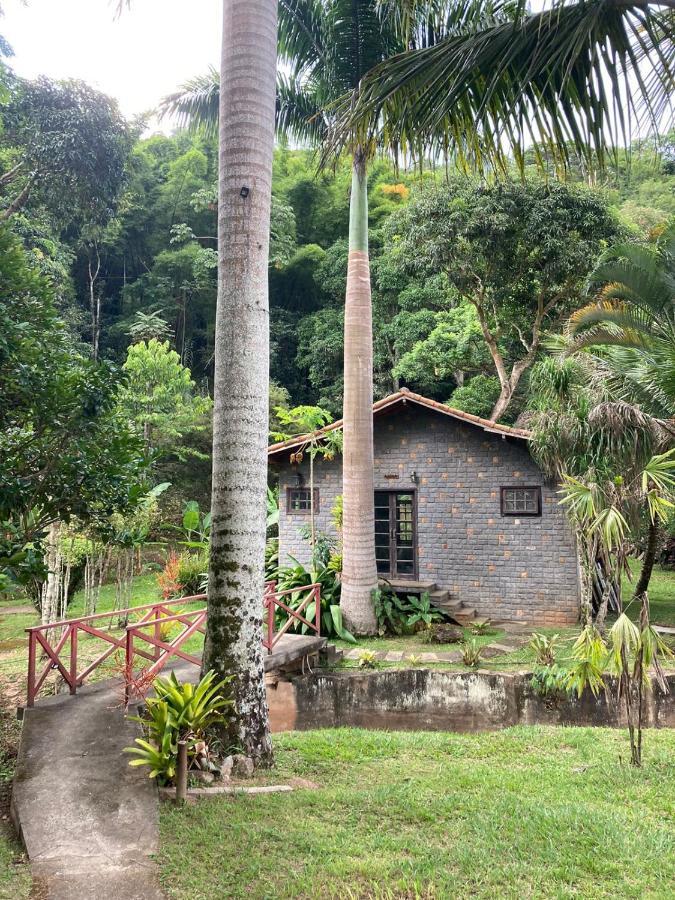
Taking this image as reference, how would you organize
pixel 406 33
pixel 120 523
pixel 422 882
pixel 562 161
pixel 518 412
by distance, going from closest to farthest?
pixel 422 882, pixel 562 161, pixel 406 33, pixel 120 523, pixel 518 412

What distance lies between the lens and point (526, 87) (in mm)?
4293

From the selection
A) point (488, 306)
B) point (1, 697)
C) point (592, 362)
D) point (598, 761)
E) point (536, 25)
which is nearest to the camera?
point (536, 25)

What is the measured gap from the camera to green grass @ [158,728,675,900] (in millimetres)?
3590

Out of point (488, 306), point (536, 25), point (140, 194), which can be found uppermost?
point (140, 194)

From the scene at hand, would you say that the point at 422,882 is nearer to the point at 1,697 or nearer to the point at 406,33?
the point at 406,33

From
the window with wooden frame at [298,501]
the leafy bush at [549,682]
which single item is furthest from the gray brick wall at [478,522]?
the leafy bush at [549,682]

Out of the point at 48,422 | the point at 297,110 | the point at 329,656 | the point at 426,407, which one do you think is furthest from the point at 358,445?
the point at 297,110

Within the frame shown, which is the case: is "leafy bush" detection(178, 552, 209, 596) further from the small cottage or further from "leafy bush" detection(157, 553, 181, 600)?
the small cottage

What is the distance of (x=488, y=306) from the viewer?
65.7ft

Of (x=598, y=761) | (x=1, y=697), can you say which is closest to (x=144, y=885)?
(x=598, y=761)

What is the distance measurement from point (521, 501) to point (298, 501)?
5.02 m

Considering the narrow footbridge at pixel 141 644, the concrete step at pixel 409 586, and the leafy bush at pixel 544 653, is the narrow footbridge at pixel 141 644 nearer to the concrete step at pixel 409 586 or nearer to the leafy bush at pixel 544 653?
the concrete step at pixel 409 586

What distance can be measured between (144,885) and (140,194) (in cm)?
2915

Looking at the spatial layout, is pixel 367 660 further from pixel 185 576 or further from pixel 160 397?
pixel 160 397
